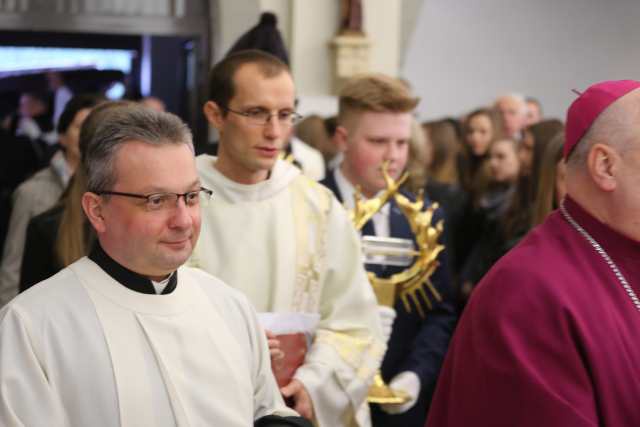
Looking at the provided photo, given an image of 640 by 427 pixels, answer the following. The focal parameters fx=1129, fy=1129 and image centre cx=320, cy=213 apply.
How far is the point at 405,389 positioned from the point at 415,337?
301 mm

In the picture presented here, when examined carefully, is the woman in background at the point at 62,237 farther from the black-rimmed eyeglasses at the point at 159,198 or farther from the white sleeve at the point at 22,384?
the white sleeve at the point at 22,384

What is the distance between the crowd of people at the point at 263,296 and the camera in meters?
2.63

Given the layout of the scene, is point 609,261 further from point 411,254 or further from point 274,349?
point 411,254

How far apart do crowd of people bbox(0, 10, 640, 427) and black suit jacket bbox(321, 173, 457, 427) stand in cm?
36

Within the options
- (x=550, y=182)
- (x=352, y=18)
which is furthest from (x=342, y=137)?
(x=352, y=18)

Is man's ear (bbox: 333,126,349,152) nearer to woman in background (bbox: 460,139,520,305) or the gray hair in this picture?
woman in background (bbox: 460,139,520,305)

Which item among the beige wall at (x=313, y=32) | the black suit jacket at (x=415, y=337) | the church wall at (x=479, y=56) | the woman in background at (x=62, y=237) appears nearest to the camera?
the woman in background at (x=62, y=237)

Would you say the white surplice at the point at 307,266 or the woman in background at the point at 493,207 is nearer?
the white surplice at the point at 307,266

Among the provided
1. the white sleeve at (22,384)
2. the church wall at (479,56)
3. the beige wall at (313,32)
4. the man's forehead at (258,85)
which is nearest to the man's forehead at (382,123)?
the man's forehead at (258,85)

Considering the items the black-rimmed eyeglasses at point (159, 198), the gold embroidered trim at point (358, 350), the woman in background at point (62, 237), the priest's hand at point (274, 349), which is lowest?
the gold embroidered trim at point (358, 350)

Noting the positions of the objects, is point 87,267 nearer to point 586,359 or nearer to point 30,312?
point 30,312

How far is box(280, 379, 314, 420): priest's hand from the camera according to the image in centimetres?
357

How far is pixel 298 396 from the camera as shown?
3.58 metres

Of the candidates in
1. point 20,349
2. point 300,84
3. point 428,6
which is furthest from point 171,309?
point 428,6
